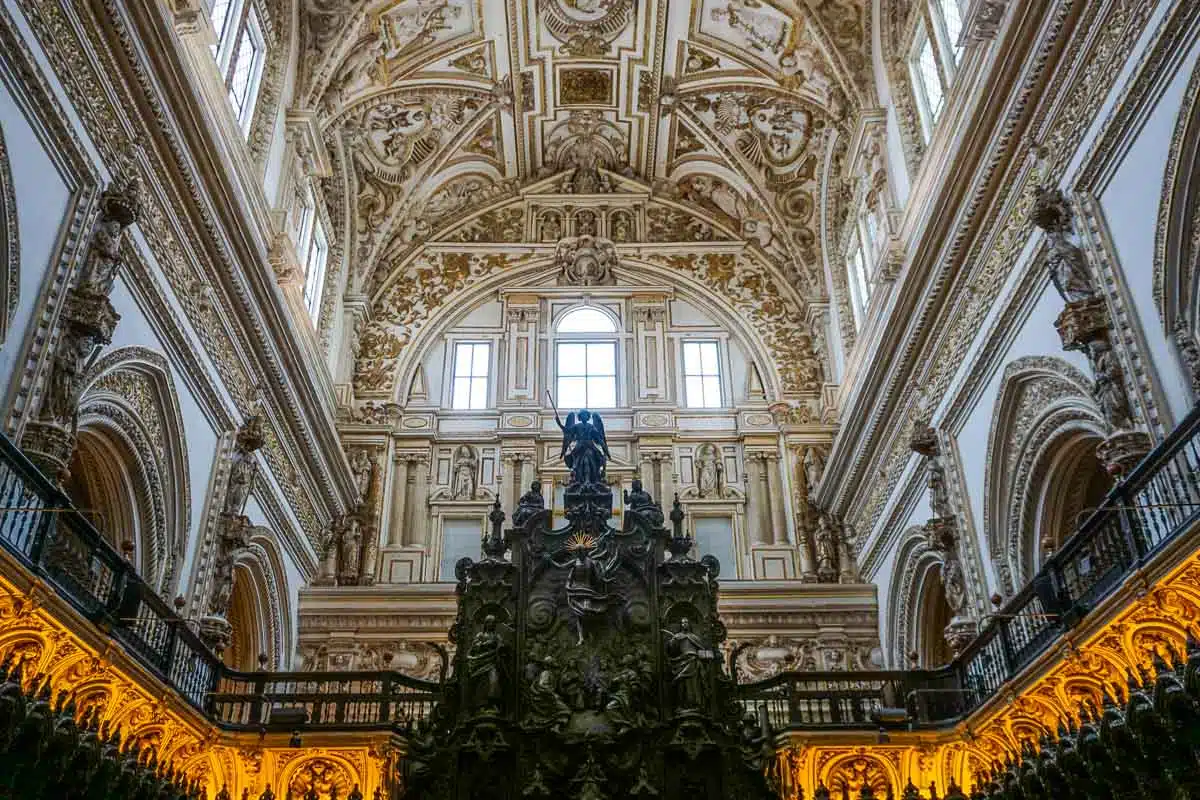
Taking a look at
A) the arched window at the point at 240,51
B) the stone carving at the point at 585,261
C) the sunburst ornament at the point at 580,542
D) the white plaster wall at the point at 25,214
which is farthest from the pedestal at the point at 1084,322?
the stone carving at the point at 585,261

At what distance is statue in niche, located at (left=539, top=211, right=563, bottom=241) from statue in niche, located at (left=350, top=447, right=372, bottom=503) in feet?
22.2

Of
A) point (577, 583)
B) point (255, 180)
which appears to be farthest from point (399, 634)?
point (255, 180)

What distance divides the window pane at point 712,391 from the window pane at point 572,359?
257 centimetres

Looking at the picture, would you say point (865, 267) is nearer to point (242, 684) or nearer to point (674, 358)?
point (674, 358)

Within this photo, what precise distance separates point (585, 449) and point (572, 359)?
6.53 m

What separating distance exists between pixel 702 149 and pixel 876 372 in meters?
8.77

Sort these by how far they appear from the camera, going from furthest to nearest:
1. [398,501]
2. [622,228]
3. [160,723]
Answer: [622,228]
[398,501]
[160,723]

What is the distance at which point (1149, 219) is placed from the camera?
1014 cm

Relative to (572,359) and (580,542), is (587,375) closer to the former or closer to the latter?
(572,359)

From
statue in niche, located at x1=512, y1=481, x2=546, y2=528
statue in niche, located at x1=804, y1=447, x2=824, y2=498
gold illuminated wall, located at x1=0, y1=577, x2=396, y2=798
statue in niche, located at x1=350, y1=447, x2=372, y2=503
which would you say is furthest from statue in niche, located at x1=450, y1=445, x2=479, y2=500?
gold illuminated wall, located at x1=0, y1=577, x2=396, y2=798

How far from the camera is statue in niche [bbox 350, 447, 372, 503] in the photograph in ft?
69.0

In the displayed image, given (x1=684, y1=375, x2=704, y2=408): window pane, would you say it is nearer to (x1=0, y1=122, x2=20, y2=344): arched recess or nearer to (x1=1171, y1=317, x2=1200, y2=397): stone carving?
(x1=1171, y1=317, x2=1200, y2=397): stone carving

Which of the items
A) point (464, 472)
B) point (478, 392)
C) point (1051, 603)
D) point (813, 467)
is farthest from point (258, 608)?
point (1051, 603)

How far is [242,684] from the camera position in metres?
16.0
